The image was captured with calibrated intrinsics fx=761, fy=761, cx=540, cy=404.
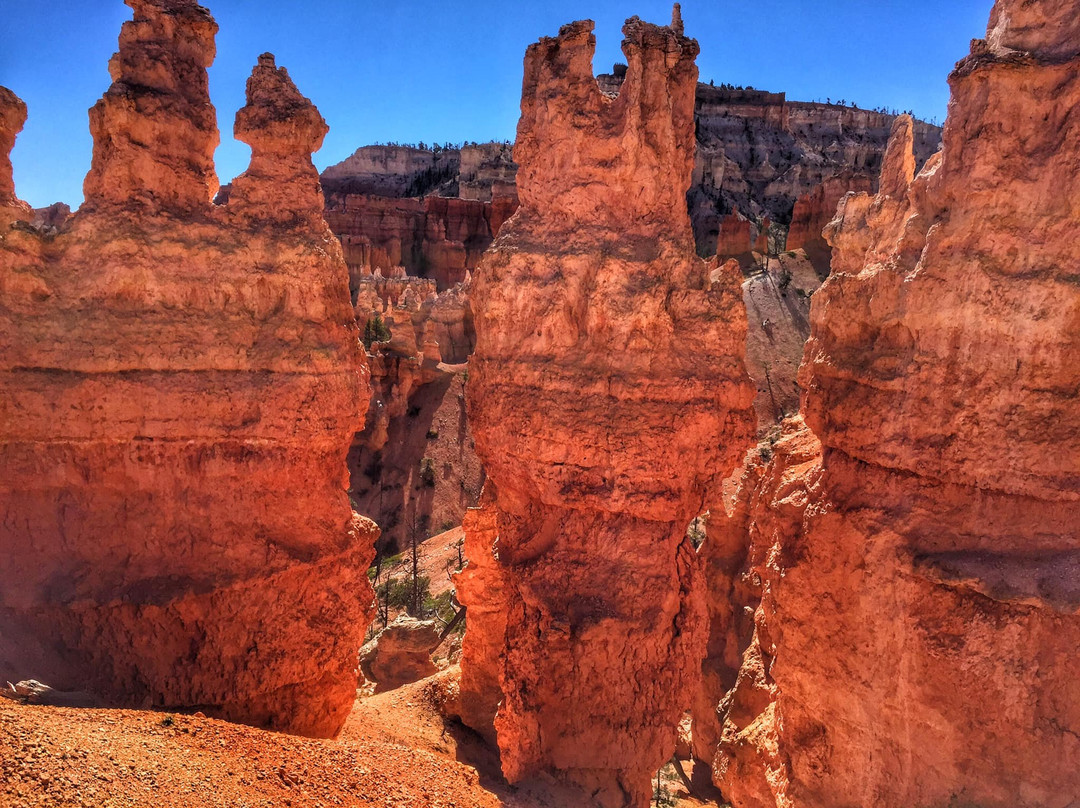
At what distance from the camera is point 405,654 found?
13.4m

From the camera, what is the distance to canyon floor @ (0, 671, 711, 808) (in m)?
4.89

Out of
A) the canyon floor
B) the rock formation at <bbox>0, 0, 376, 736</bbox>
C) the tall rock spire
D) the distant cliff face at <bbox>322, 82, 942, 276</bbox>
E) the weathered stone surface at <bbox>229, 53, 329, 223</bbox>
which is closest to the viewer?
the canyon floor

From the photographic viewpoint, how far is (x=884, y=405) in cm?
707

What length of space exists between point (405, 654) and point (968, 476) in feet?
32.3

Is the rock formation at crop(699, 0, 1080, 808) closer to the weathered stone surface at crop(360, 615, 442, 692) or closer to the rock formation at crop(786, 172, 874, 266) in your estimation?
the weathered stone surface at crop(360, 615, 442, 692)

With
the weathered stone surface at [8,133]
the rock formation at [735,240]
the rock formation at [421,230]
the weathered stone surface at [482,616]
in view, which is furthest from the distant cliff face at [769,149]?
the weathered stone surface at [8,133]

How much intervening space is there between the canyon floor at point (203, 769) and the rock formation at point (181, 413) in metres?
→ 1.35

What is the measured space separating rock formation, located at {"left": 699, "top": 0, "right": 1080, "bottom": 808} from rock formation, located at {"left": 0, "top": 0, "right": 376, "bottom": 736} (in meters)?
5.31

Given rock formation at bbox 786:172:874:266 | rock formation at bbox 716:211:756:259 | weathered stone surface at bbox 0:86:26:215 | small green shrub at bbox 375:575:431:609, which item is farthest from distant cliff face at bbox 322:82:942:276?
weathered stone surface at bbox 0:86:26:215

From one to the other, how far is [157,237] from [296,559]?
3620mm

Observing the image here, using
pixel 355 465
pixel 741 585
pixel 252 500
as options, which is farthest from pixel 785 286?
pixel 252 500

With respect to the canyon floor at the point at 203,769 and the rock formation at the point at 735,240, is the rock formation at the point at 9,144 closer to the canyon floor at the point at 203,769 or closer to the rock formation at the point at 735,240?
the canyon floor at the point at 203,769

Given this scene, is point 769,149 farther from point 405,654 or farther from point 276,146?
point 276,146

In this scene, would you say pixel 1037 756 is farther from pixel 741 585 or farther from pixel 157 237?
pixel 157 237
